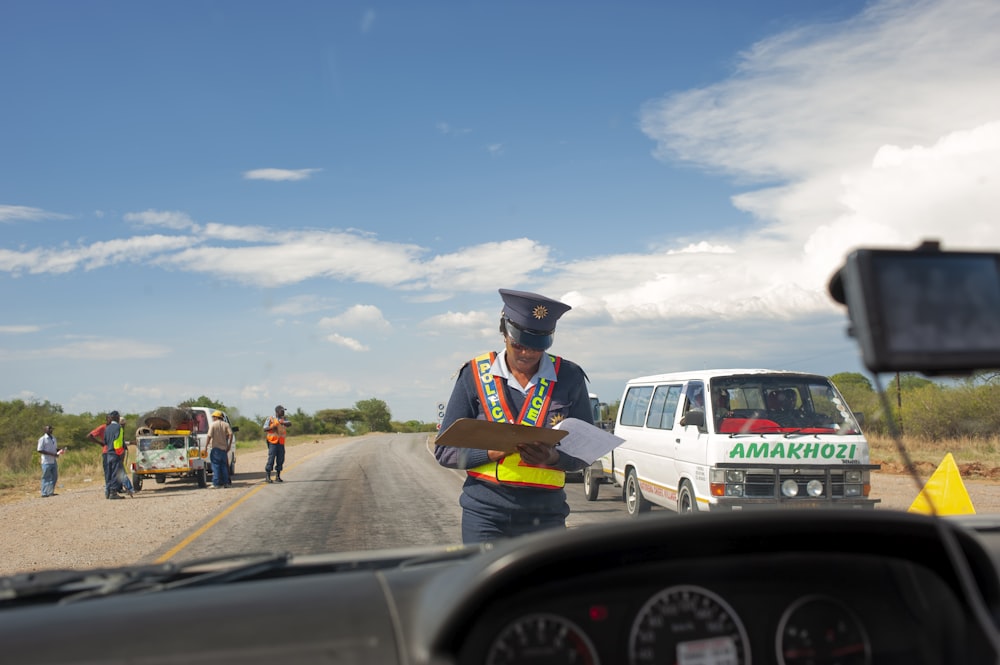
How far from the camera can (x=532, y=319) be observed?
4.23 metres

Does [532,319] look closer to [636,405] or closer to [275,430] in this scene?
[636,405]

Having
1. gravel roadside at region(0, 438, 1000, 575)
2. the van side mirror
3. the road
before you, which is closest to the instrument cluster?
the road

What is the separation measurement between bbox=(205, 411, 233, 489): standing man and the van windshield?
1408 cm

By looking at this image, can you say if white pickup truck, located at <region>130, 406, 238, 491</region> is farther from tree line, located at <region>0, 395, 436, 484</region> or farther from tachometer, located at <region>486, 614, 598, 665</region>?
tachometer, located at <region>486, 614, 598, 665</region>

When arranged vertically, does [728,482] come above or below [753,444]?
below

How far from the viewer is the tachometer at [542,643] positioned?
2.20 m

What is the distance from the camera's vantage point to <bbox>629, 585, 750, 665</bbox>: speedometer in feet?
7.73

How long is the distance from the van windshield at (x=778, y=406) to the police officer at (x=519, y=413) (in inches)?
268

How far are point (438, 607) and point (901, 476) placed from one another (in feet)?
61.9

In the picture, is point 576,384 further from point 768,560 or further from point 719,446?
point 719,446

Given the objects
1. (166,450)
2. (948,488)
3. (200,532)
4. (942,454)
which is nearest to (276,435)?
(166,450)

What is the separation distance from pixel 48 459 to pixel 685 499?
16540 millimetres

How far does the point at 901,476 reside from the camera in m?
18.6

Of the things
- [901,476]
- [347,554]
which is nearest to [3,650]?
[347,554]
